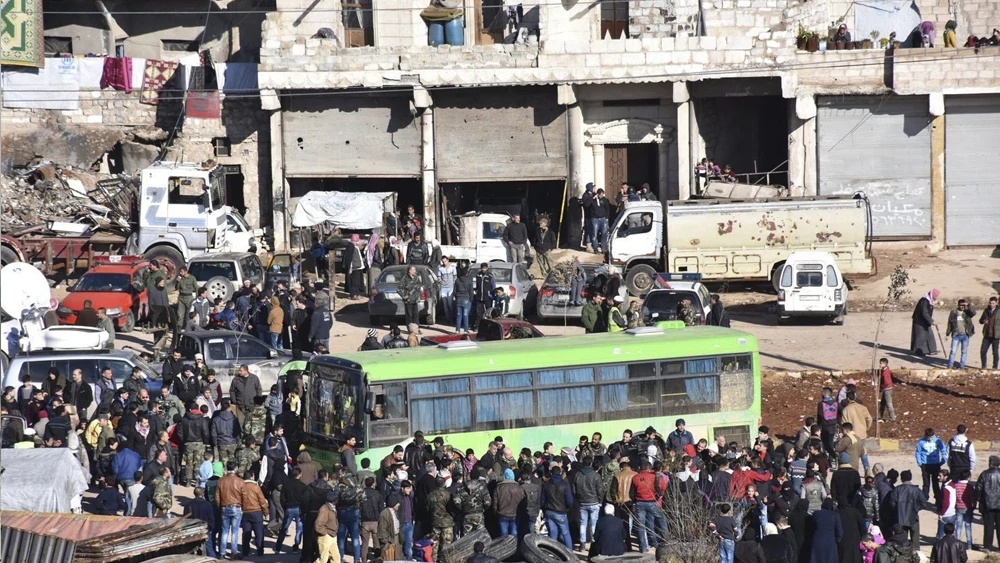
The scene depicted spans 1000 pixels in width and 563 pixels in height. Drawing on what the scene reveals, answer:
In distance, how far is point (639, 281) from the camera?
32.4m

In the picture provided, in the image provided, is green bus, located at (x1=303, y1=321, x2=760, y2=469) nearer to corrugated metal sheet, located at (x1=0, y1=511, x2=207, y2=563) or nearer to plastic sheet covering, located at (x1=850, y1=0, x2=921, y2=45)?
corrugated metal sheet, located at (x1=0, y1=511, x2=207, y2=563)

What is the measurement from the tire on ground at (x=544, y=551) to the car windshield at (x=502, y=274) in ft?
46.4

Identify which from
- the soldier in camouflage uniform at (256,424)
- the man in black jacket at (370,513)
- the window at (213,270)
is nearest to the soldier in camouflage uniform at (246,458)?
the soldier in camouflage uniform at (256,424)

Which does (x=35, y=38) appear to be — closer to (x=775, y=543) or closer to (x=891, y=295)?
(x=891, y=295)

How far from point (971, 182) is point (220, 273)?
19064mm

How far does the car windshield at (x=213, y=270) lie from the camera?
3203 centimetres

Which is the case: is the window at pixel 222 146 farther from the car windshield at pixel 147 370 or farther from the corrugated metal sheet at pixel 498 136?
the car windshield at pixel 147 370

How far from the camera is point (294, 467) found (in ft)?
61.3

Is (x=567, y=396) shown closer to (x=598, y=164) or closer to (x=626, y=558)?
(x=626, y=558)

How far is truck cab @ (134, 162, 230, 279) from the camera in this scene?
115 feet

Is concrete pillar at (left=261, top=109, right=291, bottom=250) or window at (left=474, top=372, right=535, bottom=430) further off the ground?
concrete pillar at (left=261, top=109, right=291, bottom=250)

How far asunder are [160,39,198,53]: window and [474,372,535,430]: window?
25512mm

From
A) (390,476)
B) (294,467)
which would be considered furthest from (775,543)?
(294,467)

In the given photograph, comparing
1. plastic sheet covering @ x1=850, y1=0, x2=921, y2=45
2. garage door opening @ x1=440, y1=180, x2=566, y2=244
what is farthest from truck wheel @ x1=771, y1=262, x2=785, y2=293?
plastic sheet covering @ x1=850, y1=0, x2=921, y2=45
